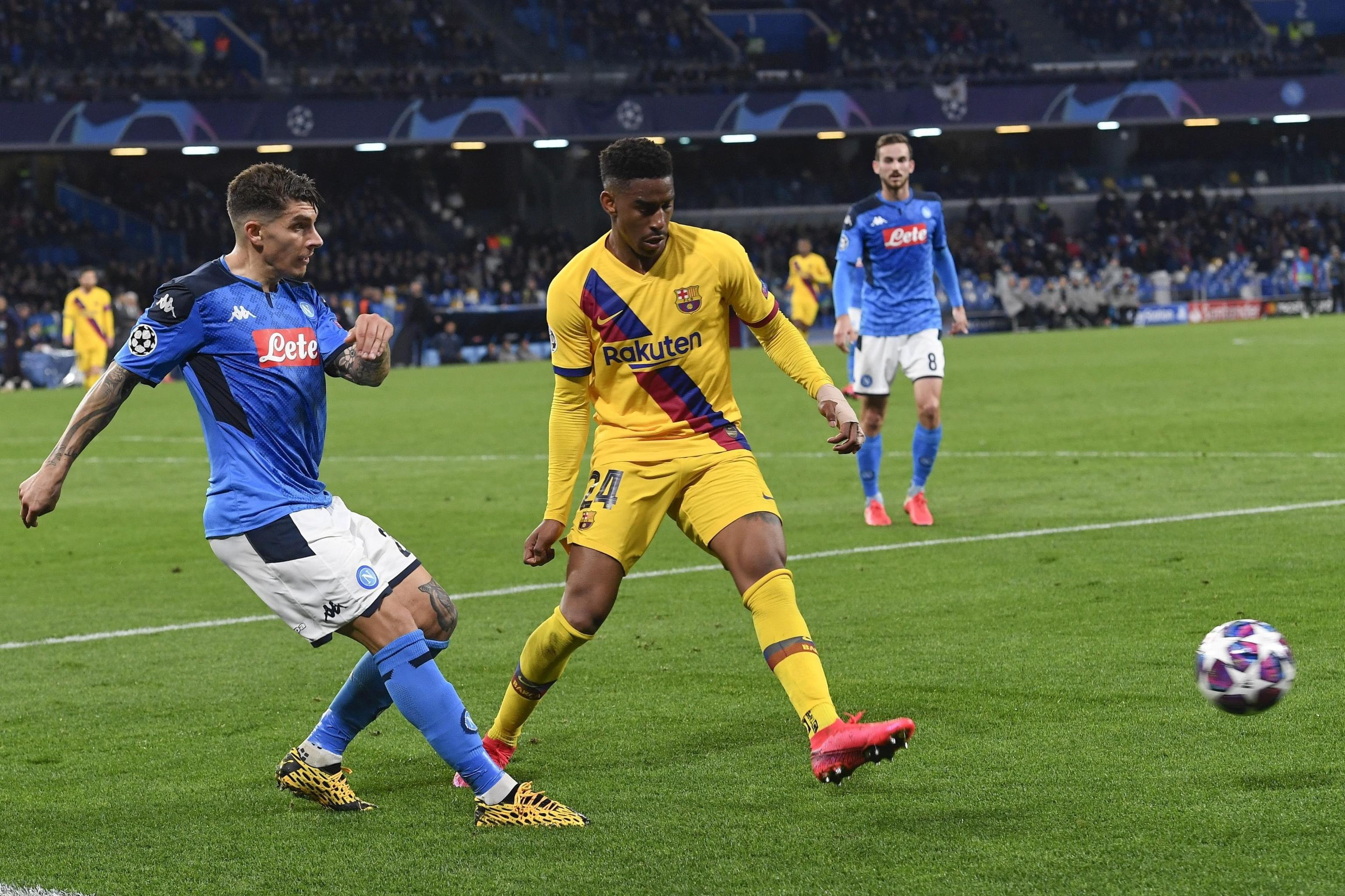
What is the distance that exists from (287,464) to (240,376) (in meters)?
0.29

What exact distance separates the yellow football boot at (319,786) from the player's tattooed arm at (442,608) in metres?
0.54

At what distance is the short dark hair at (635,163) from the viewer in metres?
5.30

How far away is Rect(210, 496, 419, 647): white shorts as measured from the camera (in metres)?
4.93

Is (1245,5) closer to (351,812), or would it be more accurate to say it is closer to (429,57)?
(429,57)

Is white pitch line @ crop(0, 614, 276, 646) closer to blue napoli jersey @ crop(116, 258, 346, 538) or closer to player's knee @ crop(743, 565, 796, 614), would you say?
blue napoli jersey @ crop(116, 258, 346, 538)

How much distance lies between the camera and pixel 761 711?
6219mm

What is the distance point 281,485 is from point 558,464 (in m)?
0.93

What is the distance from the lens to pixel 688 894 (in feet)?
13.6

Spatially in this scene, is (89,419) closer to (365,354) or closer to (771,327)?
(365,354)

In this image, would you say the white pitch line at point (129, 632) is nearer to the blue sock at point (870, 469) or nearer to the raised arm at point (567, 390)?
the raised arm at point (567, 390)

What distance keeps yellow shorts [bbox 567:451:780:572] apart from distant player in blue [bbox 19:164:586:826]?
0.57 metres

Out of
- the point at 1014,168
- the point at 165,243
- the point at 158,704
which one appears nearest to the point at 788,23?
the point at 1014,168

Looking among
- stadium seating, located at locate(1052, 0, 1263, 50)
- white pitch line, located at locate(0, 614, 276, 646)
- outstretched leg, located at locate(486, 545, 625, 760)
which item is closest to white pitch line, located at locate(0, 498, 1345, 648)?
white pitch line, located at locate(0, 614, 276, 646)

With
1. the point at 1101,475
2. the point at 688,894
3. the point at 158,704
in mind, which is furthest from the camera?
the point at 1101,475
